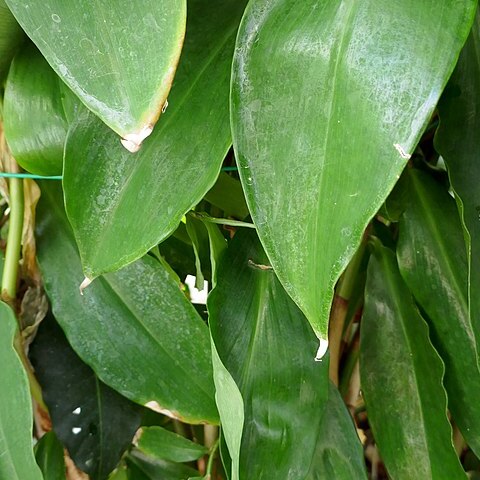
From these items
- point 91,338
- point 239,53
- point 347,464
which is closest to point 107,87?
point 239,53

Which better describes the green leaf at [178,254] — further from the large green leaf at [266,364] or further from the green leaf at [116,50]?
the green leaf at [116,50]

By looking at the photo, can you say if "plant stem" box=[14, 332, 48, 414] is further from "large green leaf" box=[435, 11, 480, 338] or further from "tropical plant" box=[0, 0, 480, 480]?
"large green leaf" box=[435, 11, 480, 338]

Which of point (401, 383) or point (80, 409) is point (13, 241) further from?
point (401, 383)

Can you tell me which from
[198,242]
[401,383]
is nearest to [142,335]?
[198,242]

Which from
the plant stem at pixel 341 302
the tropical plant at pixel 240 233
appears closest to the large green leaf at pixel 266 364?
the tropical plant at pixel 240 233

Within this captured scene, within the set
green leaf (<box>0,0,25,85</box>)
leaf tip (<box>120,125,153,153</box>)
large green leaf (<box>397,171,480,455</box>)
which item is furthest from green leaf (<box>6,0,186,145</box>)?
large green leaf (<box>397,171,480,455</box>)

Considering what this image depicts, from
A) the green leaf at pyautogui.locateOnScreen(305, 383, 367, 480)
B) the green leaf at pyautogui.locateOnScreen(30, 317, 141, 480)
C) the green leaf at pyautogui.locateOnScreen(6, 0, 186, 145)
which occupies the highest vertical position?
the green leaf at pyautogui.locateOnScreen(6, 0, 186, 145)
